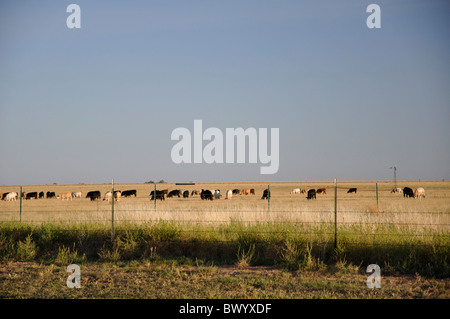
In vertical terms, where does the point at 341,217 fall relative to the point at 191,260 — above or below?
above

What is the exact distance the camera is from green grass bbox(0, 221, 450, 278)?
8852mm

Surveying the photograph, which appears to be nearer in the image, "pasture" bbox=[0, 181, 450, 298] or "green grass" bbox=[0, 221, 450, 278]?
"pasture" bbox=[0, 181, 450, 298]

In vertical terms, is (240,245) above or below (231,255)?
above

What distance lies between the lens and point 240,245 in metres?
10.1

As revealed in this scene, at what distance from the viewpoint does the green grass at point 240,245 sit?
8.85 meters

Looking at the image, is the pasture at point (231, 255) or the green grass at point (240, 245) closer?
the pasture at point (231, 255)

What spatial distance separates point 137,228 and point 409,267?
6843mm

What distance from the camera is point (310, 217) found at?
1169 cm
